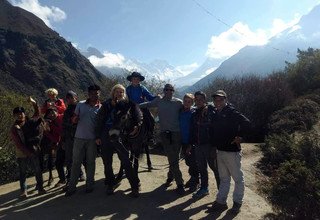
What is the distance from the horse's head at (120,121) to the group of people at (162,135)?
39 mm

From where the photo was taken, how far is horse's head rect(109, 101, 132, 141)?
22.8ft

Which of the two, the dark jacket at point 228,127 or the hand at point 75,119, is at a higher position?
the hand at point 75,119

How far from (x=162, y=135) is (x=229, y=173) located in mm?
1532

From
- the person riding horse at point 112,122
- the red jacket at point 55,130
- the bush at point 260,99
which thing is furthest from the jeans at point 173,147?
the bush at point 260,99

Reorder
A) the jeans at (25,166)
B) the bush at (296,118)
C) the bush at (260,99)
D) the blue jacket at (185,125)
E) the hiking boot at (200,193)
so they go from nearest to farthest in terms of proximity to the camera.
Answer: the hiking boot at (200,193) < the blue jacket at (185,125) < the jeans at (25,166) < the bush at (296,118) < the bush at (260,99)

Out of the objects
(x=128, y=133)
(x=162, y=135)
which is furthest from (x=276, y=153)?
(x=128, y=133)

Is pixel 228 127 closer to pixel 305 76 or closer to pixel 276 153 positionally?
pixel 276 153

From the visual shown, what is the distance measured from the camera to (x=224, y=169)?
22.0ft

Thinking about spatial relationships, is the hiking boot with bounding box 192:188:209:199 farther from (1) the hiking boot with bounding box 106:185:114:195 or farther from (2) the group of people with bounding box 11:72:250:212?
(1) the hiking boot with bounding box 106:185:114:195

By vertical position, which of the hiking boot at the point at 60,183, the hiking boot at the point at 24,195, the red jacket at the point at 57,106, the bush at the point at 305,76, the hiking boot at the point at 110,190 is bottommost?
the hiking boot at the point at 110,190

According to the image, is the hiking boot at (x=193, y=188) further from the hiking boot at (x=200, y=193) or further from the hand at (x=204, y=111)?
the hand at (x=204, y=111)

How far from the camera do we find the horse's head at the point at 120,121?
696cm

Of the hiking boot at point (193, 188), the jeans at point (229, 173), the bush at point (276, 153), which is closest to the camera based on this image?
the jeans at point (229, 173)

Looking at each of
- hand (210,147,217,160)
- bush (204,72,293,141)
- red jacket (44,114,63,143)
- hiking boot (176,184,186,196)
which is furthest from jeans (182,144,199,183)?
bush (204,72,293,141)
